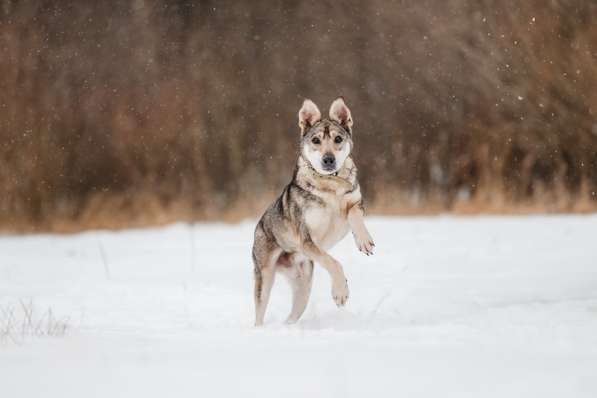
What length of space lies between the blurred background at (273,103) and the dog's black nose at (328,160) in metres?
4.94

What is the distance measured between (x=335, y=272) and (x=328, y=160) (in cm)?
70

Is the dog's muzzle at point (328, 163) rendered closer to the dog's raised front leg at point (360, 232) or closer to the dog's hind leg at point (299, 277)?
the dog's raised front leg at point (360, 232)

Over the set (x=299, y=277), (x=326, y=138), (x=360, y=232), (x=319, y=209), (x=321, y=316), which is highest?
(x=326, y=138)

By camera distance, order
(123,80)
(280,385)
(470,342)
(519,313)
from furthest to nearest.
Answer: (123,80)
(519,313)
(470,342)
(280,385)

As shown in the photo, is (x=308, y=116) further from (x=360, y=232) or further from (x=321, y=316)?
(x=321, y=316)

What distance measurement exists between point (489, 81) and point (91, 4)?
17.1 feet

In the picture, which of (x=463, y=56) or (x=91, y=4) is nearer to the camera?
(x=463, y=56)

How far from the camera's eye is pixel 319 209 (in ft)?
18.9

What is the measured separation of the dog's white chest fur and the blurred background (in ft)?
15.6

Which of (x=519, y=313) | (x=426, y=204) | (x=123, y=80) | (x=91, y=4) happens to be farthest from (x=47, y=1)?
(x=519, y=313)

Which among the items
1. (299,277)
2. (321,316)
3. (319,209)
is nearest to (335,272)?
(319,209)

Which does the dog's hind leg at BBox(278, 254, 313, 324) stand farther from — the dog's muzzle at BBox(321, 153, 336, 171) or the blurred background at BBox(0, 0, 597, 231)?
the blurred background at BBox(0, 0, 597, 231)

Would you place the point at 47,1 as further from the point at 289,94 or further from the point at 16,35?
the point at 289,94

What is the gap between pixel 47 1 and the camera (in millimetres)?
11633
